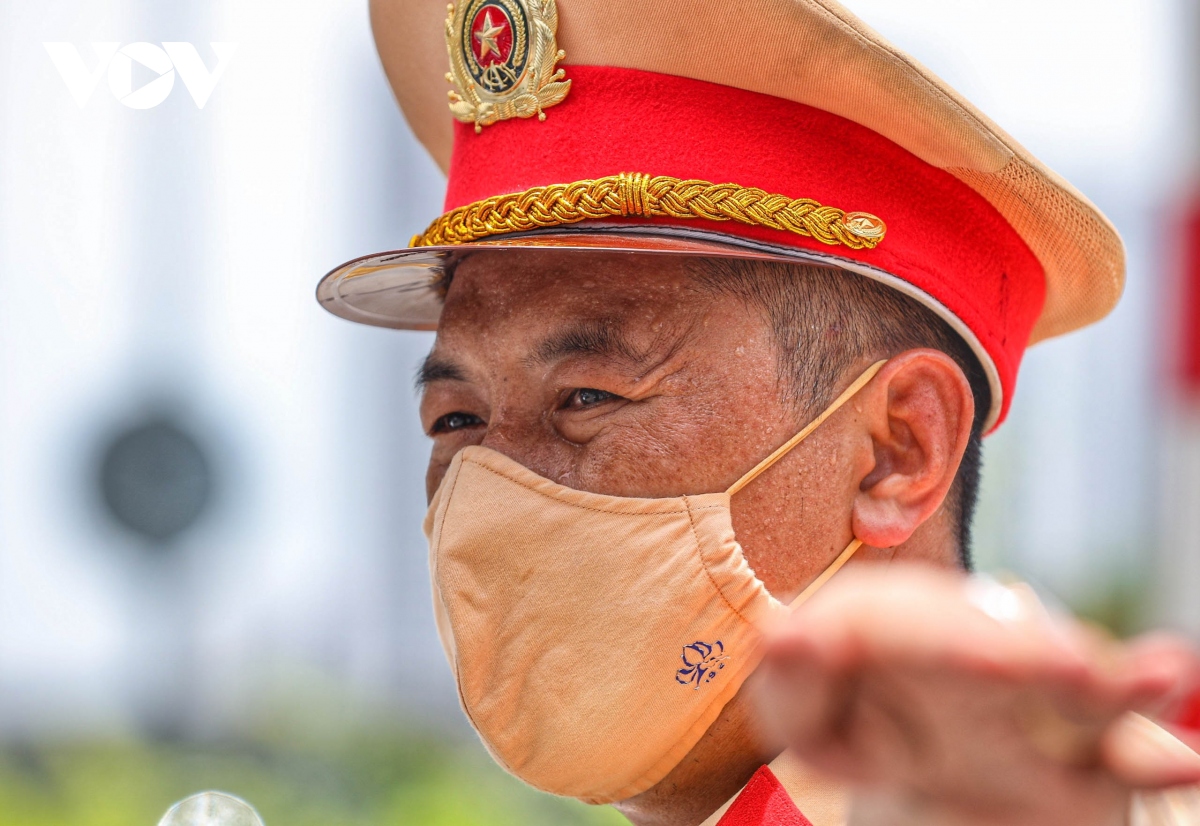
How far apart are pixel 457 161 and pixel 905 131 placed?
86 centimetres

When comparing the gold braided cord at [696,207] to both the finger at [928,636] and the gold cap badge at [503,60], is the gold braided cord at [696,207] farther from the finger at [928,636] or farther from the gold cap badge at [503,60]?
the finger at [928,636]

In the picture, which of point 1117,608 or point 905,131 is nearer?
point 905,131

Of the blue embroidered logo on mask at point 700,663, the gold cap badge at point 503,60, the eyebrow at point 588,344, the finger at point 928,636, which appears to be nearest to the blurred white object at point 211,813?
the blue embroidered logo on mask at point 700,663

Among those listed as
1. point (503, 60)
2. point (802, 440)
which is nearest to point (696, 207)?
point (802, 440)

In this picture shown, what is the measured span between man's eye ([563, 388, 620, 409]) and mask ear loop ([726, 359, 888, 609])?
266mm

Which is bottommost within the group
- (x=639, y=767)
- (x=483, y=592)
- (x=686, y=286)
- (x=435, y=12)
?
(x=639, y=767)

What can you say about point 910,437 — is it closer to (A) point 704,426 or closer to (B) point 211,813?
(A) point 704,426

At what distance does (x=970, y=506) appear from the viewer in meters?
2.33

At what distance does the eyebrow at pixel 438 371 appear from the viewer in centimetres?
229

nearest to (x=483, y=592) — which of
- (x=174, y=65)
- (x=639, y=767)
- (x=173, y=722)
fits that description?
(x=639, y=767)

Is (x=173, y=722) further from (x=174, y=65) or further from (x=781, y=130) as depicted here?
(x=781, y=130)

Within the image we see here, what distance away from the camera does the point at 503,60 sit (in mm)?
2279

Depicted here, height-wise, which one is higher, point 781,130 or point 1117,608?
point 781,130

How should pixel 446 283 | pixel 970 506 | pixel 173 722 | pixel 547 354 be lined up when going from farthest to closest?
pixel 173 722 < pixel 446 283 < pixel 970 506 < pixel 547 354
